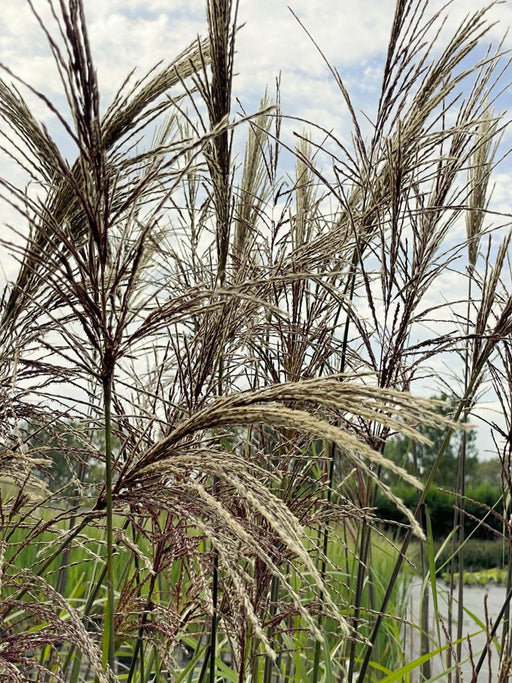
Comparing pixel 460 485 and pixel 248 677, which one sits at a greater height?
pixel 460 485

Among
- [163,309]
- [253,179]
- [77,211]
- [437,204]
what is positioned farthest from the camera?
[253,179]

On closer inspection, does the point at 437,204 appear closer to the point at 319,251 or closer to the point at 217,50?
the point at 319,251

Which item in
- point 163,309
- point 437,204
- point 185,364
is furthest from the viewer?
point 437,204

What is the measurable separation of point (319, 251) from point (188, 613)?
875 millimetres

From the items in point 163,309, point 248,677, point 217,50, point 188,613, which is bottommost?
point 248,677

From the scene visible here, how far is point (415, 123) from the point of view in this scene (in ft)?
5.91

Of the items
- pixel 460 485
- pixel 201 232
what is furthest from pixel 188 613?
pixel 460 485

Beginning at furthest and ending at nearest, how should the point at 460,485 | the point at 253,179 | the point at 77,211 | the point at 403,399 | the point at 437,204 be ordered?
the point at 460,485 → the point at 253,179 → the point at 437,204 → the point at 77,211 → the point at 403,399

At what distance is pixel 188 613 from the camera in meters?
1.78

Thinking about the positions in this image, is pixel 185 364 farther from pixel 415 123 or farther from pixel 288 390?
pixel 415 123

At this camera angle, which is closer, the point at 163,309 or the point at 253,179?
the point at 163,309

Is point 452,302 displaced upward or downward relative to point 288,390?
upward

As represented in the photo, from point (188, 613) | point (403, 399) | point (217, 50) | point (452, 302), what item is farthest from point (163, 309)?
point (452, 302)

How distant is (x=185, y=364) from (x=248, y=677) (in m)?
0.97
